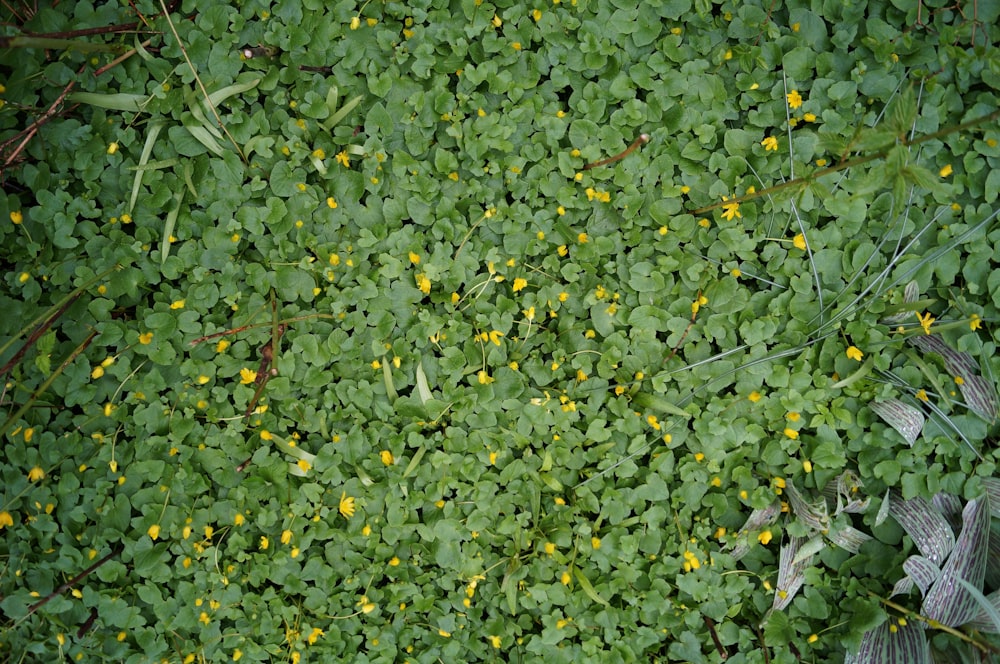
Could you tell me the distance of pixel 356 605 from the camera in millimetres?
2055

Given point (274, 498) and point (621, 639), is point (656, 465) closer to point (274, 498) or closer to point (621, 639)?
point (621, 639)

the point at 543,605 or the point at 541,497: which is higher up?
the point at 541,497

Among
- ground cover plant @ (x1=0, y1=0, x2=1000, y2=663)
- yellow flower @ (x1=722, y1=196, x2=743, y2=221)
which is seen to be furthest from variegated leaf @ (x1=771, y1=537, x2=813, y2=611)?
yellow flower @ (x1=722, y1=196, x2=743, y2=221)

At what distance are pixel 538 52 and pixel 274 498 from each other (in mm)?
1545

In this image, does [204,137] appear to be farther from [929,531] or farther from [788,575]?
[929,531]

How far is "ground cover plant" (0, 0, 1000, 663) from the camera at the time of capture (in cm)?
203

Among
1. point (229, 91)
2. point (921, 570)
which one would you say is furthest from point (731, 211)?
point (229, 91)

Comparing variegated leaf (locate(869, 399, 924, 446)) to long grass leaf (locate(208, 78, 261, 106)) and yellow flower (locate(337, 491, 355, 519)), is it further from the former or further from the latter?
long grass leaf (locate(208, 78, 261, 106))

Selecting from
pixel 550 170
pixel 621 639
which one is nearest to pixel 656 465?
pixel 621 639

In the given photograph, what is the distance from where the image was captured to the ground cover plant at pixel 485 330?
2.03 metres

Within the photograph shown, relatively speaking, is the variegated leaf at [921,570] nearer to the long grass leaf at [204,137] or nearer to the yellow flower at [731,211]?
the yellow flower at [731,211]

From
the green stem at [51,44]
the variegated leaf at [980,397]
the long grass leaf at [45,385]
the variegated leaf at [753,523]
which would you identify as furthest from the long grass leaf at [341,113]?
the variegated leaf at [980,397]

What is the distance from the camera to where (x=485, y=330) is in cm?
209

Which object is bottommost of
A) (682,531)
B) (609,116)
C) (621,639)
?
(621,639)
